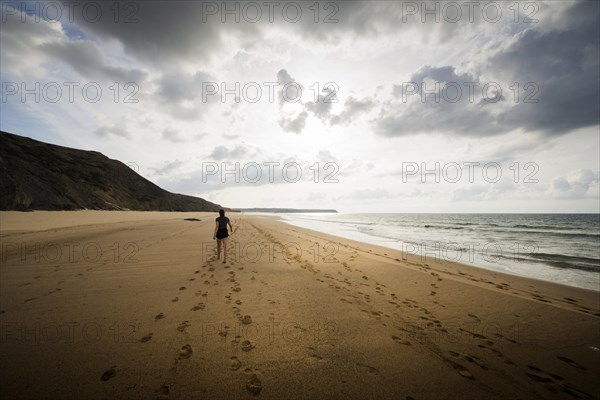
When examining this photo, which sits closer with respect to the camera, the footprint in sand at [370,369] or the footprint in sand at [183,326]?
the footprint in sand at [370,369]

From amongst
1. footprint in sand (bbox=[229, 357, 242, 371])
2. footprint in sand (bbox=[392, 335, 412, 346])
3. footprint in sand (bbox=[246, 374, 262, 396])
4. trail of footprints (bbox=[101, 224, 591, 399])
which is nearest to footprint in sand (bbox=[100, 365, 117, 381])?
trail of footprints (bbox=[101, 224, 591, 399])

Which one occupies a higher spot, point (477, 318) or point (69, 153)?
point (69, 153)

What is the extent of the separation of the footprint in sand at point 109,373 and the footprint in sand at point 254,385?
6.49 ft

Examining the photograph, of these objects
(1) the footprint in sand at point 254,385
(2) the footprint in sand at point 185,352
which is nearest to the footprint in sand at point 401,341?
(1) the footprint in sand at point 254,385

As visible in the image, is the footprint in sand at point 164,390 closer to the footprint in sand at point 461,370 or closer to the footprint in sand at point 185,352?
the footprint in sand at point 185,352

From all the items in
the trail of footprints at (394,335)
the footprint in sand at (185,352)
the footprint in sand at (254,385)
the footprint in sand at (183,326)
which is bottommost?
the trail of footprints at (394,335)

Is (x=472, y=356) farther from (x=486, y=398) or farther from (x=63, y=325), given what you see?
(x=63, y=325)

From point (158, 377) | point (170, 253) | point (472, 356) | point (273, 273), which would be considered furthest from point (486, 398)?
point (170, 253)

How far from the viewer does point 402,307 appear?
21.8 feet

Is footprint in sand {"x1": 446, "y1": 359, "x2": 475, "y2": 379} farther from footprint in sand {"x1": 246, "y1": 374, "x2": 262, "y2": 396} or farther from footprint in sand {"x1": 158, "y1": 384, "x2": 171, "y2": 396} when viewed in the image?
footprint in sand {"x1": 158, "y1": 384, "x2": 171, "y2": 396}

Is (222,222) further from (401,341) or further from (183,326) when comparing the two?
(401,341)

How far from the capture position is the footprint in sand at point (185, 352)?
404cm

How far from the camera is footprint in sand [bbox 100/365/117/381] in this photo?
11.5ft

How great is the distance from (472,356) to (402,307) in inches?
88.1
